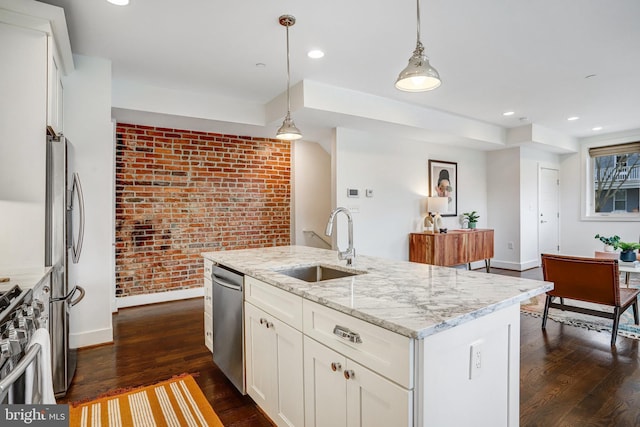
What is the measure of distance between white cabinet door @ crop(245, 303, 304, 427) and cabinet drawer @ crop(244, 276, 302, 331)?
0.11ft

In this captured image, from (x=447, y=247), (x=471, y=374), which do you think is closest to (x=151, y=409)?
(x=471, y=374)

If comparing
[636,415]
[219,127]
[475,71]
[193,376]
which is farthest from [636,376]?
[219,127]

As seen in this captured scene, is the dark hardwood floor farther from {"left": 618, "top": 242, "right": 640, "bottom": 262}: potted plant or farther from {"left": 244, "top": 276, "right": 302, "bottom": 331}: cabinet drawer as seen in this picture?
{"left": 618, "top": 242, "right": 640, "bottom": 262}: potted plant

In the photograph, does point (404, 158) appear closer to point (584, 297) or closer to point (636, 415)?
point (584, 297)

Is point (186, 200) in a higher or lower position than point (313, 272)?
higher

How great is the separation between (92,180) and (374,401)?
9.63ft

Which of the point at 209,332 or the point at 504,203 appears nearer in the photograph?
the point at 209,332

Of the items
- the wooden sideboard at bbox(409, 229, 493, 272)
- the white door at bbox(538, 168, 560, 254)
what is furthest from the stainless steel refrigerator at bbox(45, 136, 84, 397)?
the white door at bbox(538, 168, 560, 254)

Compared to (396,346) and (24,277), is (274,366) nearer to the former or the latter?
(396,346)

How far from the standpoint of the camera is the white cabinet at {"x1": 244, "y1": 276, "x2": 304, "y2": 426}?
1.57 m

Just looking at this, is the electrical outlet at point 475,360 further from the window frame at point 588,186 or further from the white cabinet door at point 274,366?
the window frame at point 588,186

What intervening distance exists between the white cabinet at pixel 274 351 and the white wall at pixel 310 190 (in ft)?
11.1

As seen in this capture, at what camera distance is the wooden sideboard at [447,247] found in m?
5.00

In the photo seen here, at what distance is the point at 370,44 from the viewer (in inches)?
111
